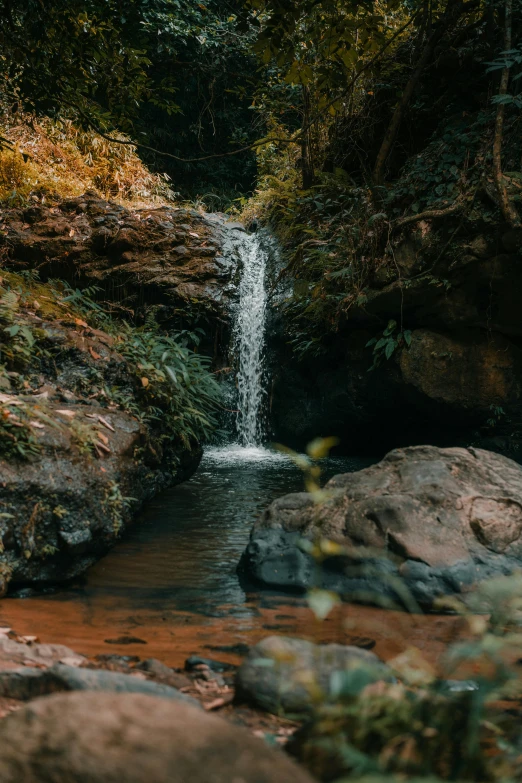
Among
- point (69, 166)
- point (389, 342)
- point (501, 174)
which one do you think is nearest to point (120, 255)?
point (69, 166)

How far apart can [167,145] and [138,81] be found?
34.6 ft

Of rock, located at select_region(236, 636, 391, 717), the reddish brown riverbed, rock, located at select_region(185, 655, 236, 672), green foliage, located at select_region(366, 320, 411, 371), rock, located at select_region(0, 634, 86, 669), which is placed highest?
green foliage, located at select_region(366, 320, 411, 371)

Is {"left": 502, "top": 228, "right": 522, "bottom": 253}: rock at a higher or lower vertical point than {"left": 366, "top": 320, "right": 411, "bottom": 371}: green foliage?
higher

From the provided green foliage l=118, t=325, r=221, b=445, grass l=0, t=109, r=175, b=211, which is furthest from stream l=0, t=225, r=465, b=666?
grass l=0, t=109, r=175, b=211

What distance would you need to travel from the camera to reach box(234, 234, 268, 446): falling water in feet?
33.6

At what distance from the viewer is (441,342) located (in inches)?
317

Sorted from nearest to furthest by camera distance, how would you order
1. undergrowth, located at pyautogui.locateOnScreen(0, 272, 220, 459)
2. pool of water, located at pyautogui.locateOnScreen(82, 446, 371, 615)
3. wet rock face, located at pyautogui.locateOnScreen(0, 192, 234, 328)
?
pool of water, located at pyautogui.locateOnScreen(82, 446, 371, 615) < undergrowth, located at pyautogui.locateOnScreen(0, 272, 220, 459) < wet rock face, located at pyautogui.locateOnScreen(0, 192, 234, 328)

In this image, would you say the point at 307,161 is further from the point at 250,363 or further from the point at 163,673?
the point at 163,673

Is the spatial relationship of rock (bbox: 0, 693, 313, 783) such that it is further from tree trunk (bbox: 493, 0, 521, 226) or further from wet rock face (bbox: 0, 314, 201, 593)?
tree trunk (bbox: 493, 0, 521, 226)

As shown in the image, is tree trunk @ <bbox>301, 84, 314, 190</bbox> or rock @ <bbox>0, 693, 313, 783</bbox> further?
tree trunk @ <bbox>301, 84, 314, 190</bbox>

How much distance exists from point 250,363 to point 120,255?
263 cm

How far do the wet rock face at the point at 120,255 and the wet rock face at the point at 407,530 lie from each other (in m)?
5.66

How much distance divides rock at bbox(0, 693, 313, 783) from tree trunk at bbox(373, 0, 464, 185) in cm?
886

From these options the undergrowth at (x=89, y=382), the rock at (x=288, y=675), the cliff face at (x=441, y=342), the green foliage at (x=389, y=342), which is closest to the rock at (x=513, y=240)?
the cliff face at (x=441, y=342)
